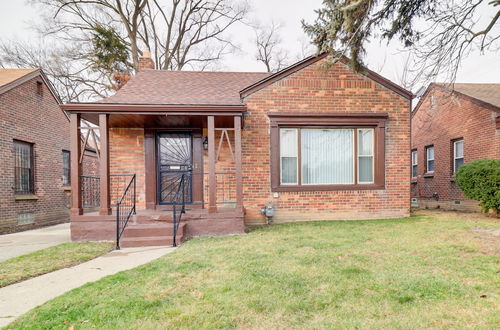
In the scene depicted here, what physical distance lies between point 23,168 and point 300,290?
9.48 m

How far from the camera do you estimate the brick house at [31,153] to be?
293 inches

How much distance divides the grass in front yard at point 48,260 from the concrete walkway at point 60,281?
0.20 meters

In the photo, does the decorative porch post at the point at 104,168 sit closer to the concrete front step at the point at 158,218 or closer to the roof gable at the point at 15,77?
the concrete front step at the point at 158,218

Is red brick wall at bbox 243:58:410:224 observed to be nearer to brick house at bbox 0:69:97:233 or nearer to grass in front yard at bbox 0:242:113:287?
grass in front yard at bbox 0:242:113:287

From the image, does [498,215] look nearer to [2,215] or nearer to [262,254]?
[262,254]

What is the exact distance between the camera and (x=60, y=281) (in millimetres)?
Answer: 3371

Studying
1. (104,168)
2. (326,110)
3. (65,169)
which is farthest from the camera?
(65,169)

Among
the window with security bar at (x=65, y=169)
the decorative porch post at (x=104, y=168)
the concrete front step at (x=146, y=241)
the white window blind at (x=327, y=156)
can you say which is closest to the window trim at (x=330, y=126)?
the white window blind at (x=327, y=156)

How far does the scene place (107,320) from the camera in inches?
90.1

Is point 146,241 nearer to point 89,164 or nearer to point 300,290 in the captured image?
point 300,290

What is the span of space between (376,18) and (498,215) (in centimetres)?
634

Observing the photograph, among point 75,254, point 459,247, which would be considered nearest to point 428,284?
point 459,247

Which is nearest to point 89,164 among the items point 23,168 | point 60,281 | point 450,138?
point 23,168

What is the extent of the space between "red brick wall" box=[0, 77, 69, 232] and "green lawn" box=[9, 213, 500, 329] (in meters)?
6.42
